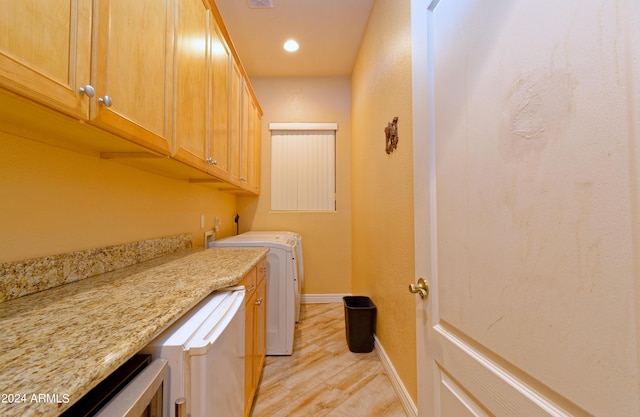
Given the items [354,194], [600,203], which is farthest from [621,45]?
[354,194]

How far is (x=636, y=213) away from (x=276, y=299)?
206cm

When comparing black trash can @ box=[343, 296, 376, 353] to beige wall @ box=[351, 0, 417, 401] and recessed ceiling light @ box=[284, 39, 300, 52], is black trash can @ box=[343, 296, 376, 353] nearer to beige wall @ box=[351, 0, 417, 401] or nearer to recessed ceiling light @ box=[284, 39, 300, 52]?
beige wall @ box=[351, 0, 417, 401]

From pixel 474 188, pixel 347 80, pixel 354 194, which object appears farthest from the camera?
pixel 347 80

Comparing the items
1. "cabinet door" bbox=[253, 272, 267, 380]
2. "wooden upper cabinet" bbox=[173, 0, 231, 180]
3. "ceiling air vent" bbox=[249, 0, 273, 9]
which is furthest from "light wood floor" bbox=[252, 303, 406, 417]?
"ceiling air vent" bbox=[249, 0, 273, 9]

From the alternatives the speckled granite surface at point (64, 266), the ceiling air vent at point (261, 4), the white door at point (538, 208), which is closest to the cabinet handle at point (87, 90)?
the speckled granite surface at point (64, 266)

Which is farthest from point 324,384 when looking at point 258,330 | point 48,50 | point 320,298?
point 48,50

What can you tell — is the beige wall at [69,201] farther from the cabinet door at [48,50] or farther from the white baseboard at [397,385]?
the white baseboard at [397,385]

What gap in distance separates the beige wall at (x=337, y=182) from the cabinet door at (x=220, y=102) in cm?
153

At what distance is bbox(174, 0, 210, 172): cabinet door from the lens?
46.0 inches

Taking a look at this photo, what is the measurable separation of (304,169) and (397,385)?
2.58 meters

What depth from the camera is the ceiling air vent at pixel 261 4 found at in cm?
216

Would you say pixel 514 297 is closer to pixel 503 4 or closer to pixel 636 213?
pixel 636 213

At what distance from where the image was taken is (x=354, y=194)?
3168 millimetres

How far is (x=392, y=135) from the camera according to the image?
5.60 feet
